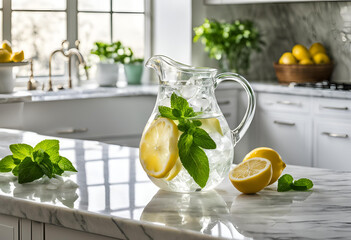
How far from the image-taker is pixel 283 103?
13.3ft

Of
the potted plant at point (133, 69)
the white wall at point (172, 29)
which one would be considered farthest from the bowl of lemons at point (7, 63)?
the white wall at point (172, 29)

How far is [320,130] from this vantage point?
385 centimetres

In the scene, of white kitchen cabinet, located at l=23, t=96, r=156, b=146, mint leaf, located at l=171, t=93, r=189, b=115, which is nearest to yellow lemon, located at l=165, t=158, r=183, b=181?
mint leaf, located at l=171, t=93, r=189, b=115

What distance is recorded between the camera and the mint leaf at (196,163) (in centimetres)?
122

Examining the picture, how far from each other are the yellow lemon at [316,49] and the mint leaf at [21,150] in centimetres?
325

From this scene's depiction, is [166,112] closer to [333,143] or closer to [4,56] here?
[4,56]

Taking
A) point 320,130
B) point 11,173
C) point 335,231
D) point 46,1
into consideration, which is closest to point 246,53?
point 320,130

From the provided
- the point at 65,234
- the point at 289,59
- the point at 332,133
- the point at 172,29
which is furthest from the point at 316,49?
the point at 65,234

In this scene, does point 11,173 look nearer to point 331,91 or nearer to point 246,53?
point 331,91

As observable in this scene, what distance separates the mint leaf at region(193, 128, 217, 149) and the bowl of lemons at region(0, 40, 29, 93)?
6.59ft

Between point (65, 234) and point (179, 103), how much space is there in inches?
13.3

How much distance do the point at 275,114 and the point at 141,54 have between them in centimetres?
118

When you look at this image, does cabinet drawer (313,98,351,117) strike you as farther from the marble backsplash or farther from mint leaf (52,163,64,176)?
mint leaf (52,163,64,176)

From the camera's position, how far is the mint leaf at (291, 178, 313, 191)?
139 centimetres
